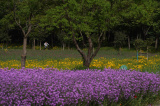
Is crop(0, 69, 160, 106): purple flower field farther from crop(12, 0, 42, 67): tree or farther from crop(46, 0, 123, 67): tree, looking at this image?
crop(12, 0, 42, 67): tree

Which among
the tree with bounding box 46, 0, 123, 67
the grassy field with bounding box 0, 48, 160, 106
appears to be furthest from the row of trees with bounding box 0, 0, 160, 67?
the grassy field with bounding box 0, 48, 160, 106

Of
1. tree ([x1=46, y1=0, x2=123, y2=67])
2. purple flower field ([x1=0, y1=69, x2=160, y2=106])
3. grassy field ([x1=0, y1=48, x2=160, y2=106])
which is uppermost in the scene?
tree ([x1=46, y1=0, x2=123, y2=67])

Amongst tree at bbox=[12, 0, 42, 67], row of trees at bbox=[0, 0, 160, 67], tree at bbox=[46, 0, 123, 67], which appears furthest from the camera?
tree at bbox=[12, 0, 42, 67]

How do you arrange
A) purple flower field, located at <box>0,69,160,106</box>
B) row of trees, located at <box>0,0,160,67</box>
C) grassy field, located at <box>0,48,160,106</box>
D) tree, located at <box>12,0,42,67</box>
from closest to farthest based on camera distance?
purple flower field, located at <box>0,69,160,106</box>
row of trees, located at <box>0,0,160,67</box>
tree, located at <box>12,0,42,67</box>
grassy field, located at <box>0,48,160,106</box>

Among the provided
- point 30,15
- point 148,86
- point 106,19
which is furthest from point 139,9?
point 30,15

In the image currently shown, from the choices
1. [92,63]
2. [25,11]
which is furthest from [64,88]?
[92,63]

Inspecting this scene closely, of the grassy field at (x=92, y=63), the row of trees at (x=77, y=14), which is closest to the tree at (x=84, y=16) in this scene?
the row of trees at (x=77, y=14)

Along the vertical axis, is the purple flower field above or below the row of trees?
below

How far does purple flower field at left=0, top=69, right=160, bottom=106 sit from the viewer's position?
12.0 ft

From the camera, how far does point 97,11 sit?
9227mm

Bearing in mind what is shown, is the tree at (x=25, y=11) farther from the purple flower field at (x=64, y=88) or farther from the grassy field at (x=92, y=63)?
the purple flower field at (x=64, y=88)

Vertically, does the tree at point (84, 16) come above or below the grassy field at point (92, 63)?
above

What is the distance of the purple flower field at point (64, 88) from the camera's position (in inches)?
143

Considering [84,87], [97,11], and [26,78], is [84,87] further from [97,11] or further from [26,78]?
[97,11]
